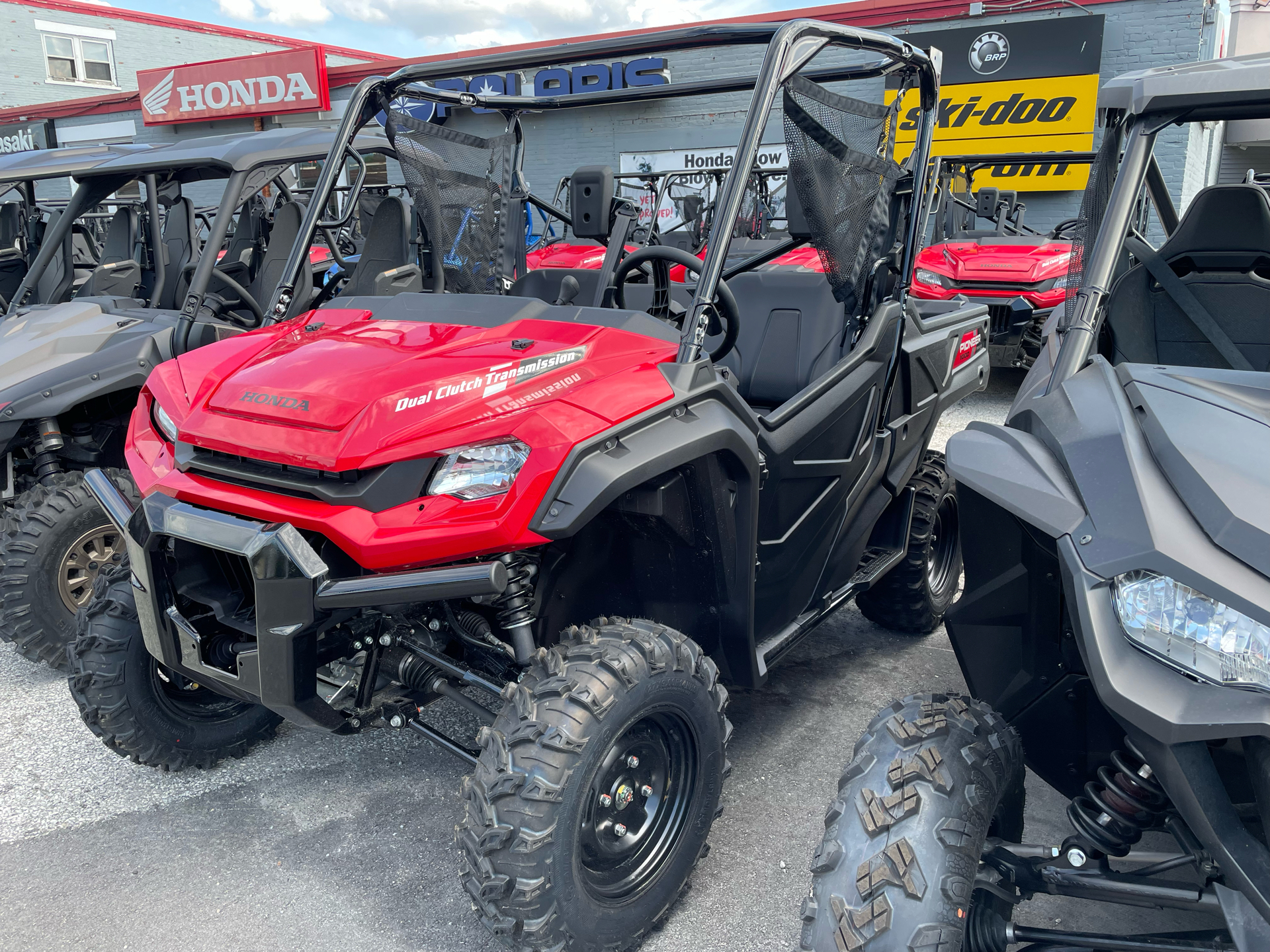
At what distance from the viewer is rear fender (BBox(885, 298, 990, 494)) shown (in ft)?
11.4

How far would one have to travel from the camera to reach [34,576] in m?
3.55

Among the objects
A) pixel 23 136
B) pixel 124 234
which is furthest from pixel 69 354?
pixel 23 136

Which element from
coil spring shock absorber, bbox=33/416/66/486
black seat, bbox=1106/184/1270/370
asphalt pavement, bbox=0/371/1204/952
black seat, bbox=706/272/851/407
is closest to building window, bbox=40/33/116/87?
coil spring shock absorber, bbox=33/416/66/486

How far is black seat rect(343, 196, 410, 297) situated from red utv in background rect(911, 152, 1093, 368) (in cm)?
497

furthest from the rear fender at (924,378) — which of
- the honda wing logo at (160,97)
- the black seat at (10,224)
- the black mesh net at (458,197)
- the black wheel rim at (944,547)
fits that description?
the honda wing logo at (160,97)

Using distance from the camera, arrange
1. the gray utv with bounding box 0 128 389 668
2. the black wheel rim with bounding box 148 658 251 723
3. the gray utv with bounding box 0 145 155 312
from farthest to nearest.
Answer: the gray utv with bounding box 0 145 155 312, the gray utv with bounding box 0 128 389 668, the black wheel rim with bounding box 148 658 251 723

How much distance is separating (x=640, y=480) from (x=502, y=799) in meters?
0.71

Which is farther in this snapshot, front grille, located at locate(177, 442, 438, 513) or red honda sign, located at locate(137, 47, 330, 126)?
red honda sign, located at locate(137, 47, 330, 126)

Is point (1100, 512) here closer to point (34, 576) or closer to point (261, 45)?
point (34, 576)

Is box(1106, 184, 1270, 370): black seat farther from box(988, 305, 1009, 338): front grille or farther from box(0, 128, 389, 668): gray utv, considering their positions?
box(988, 305, 1009, 338): front grille

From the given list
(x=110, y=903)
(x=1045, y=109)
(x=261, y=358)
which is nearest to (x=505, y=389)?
(x=261, y=358)

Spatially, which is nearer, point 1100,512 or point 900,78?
point 1100,512

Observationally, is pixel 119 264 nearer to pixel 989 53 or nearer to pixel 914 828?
pixel 914 828

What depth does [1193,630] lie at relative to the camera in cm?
133
